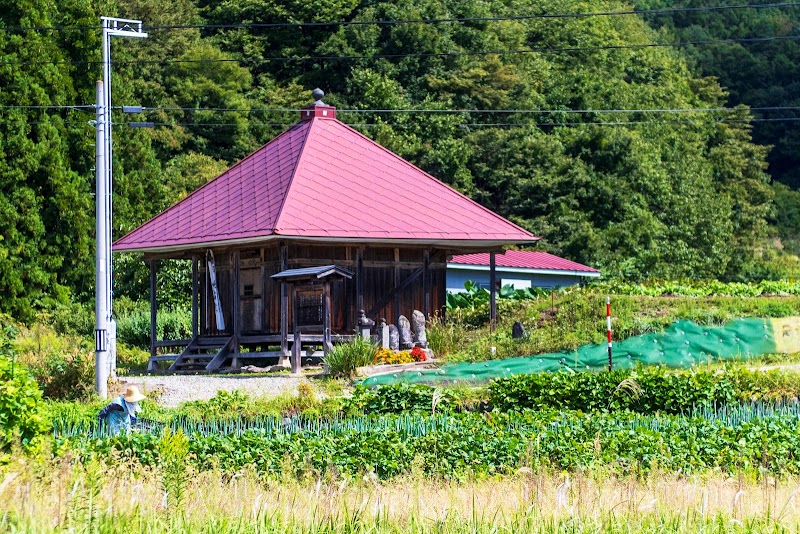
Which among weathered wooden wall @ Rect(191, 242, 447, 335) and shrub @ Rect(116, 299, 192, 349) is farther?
shrub @ Rect(116, 299, 192, 349)

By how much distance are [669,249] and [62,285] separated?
85.5 feet

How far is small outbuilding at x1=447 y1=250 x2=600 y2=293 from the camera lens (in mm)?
39750

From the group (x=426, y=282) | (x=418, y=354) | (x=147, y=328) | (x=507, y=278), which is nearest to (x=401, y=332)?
(x=418, y=354)

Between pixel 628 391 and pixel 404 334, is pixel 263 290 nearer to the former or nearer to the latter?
pixel 404 334

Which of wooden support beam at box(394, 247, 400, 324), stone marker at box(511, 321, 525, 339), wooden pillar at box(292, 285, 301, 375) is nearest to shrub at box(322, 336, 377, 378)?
wooden pillar at box(292, 285, 301, 375)

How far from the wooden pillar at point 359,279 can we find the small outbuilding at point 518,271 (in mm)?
10983

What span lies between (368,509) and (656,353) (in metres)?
14.4

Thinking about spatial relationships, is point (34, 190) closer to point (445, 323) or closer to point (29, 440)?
point (445, 323)

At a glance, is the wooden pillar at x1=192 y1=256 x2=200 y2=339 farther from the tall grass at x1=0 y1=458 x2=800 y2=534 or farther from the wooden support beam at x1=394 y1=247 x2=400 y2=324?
the tall grass at x1=0 y1=458 x2=800 y2=534

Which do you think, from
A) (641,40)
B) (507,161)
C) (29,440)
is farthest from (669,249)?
(29,440)

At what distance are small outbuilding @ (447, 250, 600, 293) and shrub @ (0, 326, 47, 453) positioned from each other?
25643mm

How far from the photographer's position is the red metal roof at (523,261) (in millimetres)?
39906

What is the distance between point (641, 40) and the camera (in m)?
85.1

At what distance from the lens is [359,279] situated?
2686cm
